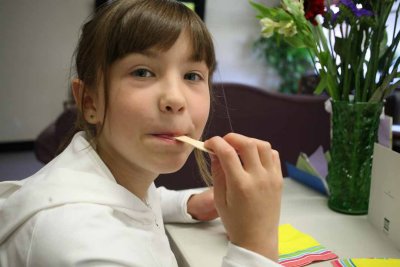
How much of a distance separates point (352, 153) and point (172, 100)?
20.9 inches

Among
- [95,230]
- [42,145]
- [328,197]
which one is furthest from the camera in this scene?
[42,145]

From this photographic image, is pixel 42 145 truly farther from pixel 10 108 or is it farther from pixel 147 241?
pixel 10 108

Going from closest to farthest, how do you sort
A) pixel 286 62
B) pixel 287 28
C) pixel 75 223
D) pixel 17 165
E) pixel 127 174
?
pixel 75 223
pixel 127 174
pixel 287 28
pixel 17 165
pixel 286 62

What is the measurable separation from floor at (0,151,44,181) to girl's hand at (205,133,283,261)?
2913mm

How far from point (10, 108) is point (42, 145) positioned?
222 centimetres

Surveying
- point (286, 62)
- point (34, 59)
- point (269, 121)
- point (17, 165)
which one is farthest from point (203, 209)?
point (286, 62)

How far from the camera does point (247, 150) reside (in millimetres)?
581

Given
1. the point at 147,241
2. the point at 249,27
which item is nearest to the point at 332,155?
the point at 147,241

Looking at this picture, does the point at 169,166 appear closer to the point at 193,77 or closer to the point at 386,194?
the point at 193,77

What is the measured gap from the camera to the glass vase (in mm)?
911

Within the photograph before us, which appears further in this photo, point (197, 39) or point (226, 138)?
point (197, 39)

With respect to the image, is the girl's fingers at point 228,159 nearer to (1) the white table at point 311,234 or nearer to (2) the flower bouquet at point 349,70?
(1) the white table at point 311,234

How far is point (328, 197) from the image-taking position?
1028 mm

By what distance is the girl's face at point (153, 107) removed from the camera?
2.02 feet
